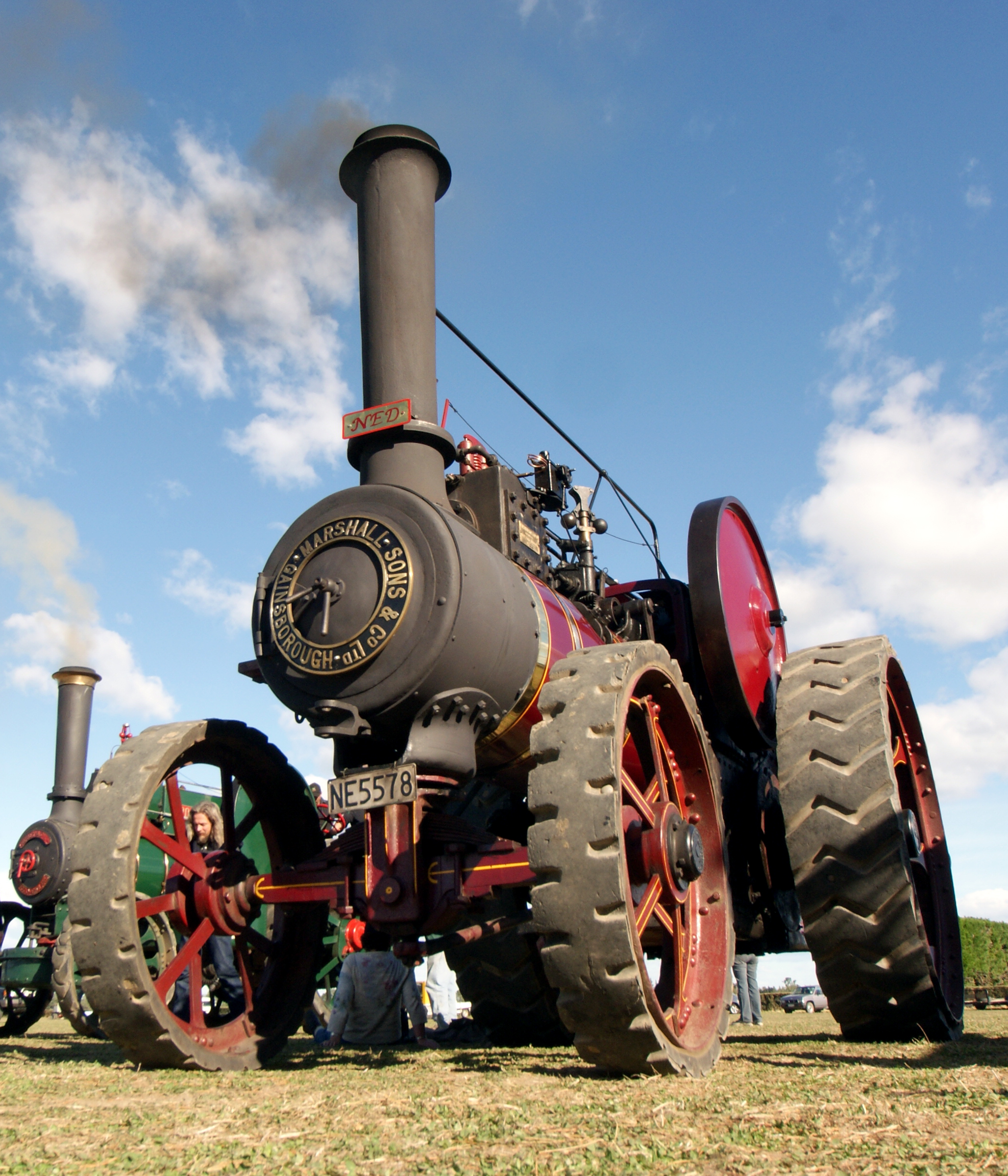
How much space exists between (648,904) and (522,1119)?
4.12 ft

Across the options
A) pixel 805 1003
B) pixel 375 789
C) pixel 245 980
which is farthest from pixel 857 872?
pixel 805 1003

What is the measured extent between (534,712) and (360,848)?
89 centimetres

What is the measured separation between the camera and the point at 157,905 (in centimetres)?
391

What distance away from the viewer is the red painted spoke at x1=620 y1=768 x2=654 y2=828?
344 centimetres

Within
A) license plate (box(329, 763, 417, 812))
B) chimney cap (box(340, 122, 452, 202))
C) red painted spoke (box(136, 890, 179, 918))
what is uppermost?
chimney cap (box(340, 122, 452, 202))

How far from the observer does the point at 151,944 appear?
727 centimetres

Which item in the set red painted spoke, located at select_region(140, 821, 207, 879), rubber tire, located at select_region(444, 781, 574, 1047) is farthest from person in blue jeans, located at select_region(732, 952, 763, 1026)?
red painted spoke, located at select_region(140, 821, 207, 879)

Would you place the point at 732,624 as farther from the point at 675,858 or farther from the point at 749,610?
the point at 675,858

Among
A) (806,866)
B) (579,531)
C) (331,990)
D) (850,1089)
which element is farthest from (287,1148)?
(331,990)

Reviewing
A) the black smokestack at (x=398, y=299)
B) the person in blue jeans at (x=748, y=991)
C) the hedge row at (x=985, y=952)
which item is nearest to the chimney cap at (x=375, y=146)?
the black smokestack at (x=398, y=299)

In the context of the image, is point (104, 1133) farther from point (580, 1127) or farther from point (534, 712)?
point (534, 712)

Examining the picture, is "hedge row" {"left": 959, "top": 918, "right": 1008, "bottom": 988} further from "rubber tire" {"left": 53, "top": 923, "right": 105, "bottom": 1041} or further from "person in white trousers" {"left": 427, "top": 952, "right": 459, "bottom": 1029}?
"rubber tire" {"left": 53, "top": 923, "right": 105, "bottom": 1041}

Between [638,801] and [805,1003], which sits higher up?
[638,801]

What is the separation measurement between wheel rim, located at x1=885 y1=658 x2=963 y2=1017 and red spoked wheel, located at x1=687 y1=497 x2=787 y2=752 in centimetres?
63
